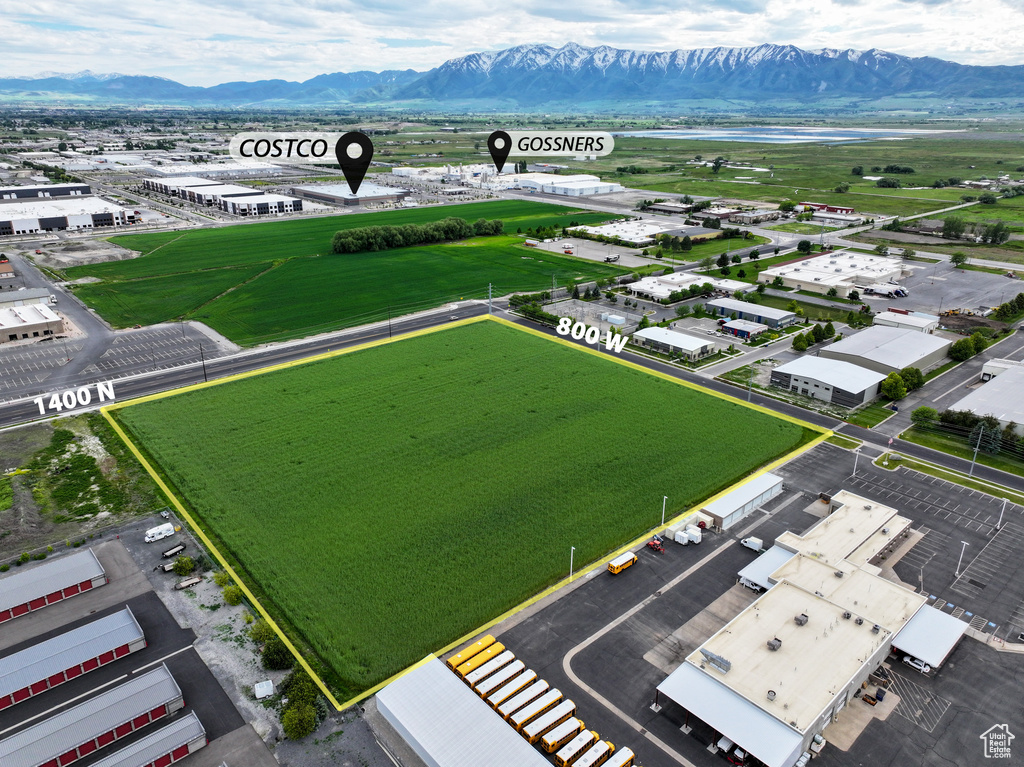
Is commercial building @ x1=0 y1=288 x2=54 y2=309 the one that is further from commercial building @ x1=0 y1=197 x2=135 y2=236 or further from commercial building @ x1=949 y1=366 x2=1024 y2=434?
commercial building @ x1=949 y1=366 x2=1024 y2=434

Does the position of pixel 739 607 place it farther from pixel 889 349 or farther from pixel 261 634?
pixel 889 349

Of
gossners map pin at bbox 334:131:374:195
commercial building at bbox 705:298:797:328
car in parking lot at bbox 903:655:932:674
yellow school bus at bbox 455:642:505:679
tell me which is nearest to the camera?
gossners map pin at bbox 334:131:374:195

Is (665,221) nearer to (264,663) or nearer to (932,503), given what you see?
(932,503)

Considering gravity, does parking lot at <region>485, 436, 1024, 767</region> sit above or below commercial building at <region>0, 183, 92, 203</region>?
below

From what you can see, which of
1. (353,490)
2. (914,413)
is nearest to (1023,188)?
(914,413)

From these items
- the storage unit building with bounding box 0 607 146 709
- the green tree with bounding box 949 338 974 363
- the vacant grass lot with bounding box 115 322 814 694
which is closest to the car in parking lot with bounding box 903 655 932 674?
the vacant grass lot with bounding box 115 322 814 694

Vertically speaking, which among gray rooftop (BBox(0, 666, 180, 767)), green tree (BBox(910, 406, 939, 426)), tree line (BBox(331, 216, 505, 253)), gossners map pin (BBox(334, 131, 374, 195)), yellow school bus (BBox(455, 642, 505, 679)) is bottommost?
yellow school bus (BBox(455, 642, 505, 679))

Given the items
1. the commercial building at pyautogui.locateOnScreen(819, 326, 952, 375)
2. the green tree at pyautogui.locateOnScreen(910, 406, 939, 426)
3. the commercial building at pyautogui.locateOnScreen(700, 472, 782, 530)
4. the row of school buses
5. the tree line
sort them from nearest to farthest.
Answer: the row of school buses < the commercial building at pyautogui.locateOnScreen(700, 472, 782, 530) < the green tree at pyautogui.locateOnScreen(910, 406, 939, 426) < the commercial building at pyautogui.locateOnScreen(819, 326, 952, 375) < the tree line
